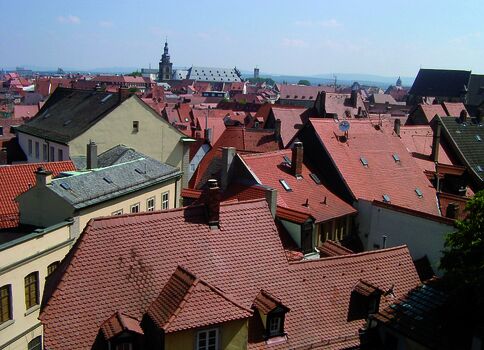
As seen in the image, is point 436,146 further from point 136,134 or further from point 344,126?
point 136,134

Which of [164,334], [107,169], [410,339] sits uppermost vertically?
[107,169]

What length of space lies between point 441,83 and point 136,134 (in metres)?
110

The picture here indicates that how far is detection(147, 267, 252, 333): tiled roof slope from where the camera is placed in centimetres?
1736

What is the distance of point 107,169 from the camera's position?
32.6 metres

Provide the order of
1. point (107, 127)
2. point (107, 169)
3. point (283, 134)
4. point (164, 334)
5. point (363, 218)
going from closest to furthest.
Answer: point (164, 334)
point (107, 169)
point (363, 218)
point (107, 127)
point (283, 134)

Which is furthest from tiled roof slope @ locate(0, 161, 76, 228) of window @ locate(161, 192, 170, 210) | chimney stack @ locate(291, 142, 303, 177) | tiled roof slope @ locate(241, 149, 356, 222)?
chimney stack @ locate(291, 142, 303, 177)

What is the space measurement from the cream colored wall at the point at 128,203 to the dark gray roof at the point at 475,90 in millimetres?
100454

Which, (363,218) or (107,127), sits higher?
(107,127)

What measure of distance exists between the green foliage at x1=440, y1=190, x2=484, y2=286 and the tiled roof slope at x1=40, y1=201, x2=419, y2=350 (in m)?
3.64

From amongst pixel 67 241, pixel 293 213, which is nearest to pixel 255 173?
pixel 293 213

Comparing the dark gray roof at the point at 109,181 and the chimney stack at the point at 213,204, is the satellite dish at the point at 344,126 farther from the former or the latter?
the chimney stack at the point at 213,204

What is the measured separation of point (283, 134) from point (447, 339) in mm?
40887

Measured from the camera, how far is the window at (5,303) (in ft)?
75.8

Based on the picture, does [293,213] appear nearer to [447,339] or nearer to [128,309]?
[447,339]
